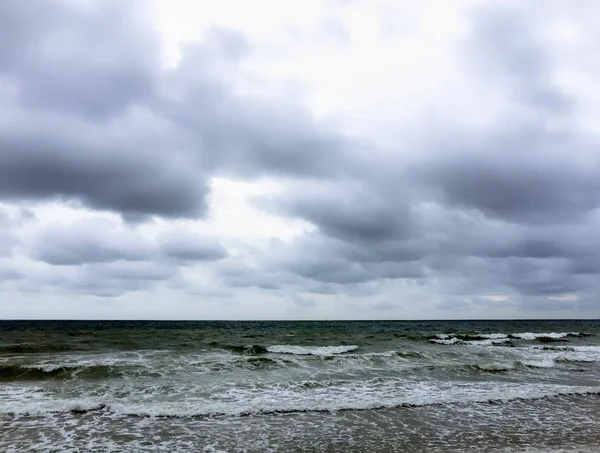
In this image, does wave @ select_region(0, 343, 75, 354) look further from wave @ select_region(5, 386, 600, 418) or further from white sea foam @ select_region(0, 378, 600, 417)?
wave @ select_region(5, 386, 600, 418)

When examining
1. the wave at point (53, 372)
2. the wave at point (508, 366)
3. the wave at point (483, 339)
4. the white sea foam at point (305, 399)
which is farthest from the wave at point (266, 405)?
the wave at point (483, 339)

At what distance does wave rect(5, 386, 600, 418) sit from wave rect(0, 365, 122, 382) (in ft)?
18.9

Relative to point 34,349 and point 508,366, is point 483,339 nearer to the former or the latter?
point 508,366

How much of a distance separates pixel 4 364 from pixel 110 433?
15.5 metres

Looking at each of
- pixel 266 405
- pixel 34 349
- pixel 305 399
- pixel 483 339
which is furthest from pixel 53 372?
pixel 483 339

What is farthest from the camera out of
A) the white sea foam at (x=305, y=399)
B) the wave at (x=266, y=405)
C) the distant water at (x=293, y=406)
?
the white sea foam at (x=305, y=399)

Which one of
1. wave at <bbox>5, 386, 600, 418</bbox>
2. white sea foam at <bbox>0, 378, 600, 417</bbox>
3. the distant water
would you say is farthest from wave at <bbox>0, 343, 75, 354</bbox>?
wave at <bbox>5, 386, 600, 418</bbox>

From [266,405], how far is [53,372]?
40.2 ft

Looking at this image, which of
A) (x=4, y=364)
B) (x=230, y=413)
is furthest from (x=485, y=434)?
(x=4, y=364)

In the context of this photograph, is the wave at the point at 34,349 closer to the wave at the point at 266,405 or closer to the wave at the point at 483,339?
the wave at the point at 266,405

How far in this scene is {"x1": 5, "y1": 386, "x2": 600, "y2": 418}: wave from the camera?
43.2ft

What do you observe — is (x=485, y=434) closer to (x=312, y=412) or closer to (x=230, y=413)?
(x=312, y=412)

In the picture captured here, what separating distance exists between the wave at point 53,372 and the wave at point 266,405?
5773 mm

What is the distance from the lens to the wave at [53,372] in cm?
1930
